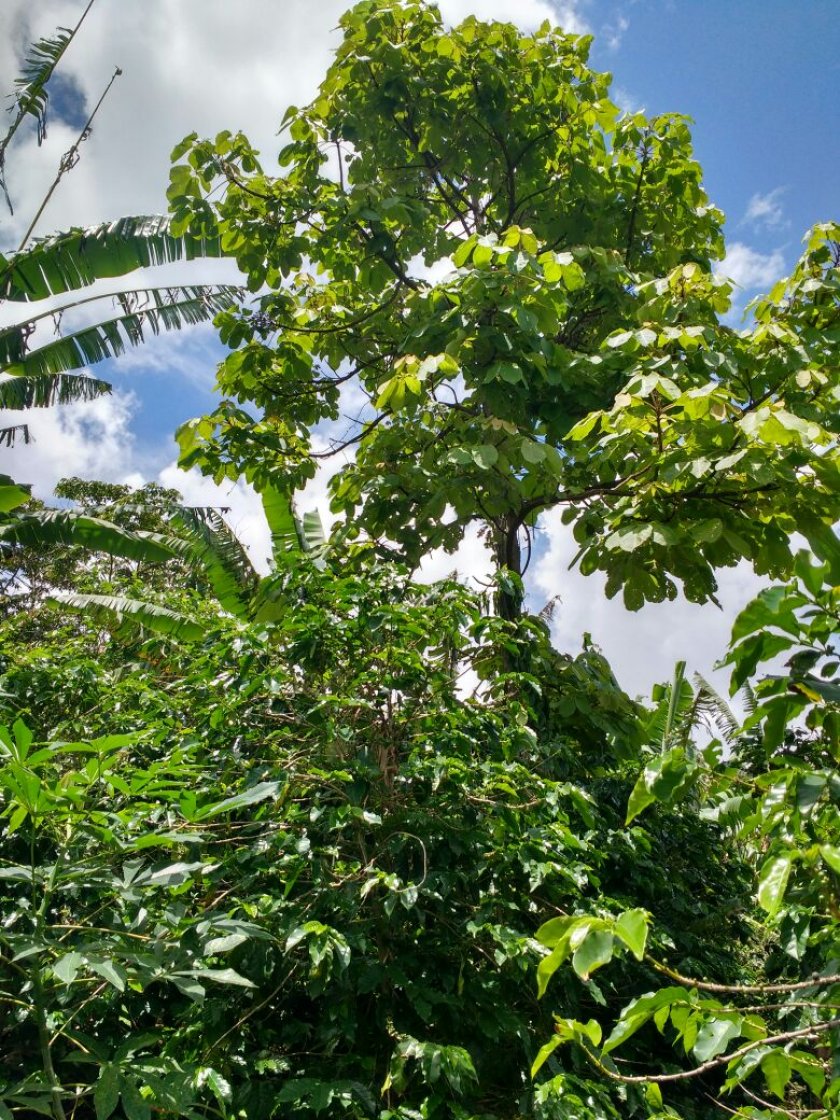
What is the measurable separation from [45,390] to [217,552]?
204 cm

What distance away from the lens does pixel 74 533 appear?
274 inches

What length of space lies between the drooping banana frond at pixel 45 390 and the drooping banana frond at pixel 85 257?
0.69 m

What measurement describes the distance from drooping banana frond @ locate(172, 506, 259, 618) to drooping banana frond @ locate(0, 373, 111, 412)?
1.33 m

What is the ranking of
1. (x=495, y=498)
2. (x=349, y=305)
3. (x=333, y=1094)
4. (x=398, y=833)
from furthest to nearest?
(x=349, y=305) → (x=495, y=498) → (x=398, y=833) → (x=333, y=1094)

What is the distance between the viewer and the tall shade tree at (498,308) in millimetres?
3049

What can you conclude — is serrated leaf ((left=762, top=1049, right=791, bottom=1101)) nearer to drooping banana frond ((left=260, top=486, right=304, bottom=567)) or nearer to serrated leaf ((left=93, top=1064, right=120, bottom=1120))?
serrated leaf ((left=93, top=1064, right=120, bottom=1120))

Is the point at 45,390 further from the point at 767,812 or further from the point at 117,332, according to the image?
the point at 767,812

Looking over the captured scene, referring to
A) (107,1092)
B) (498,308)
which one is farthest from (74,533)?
(107,1092)

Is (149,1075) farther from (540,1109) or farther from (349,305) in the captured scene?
A: (349,305)

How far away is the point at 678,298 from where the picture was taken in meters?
3.25

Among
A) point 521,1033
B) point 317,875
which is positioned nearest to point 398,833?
point 317,875

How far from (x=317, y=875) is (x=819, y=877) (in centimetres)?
132

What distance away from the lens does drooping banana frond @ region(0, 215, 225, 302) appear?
6.64 metres

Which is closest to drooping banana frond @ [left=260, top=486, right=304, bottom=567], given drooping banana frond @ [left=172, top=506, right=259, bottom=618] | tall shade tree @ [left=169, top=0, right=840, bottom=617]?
drooping banana frond @ [left=172, top=506, right=259, bottom=618]
